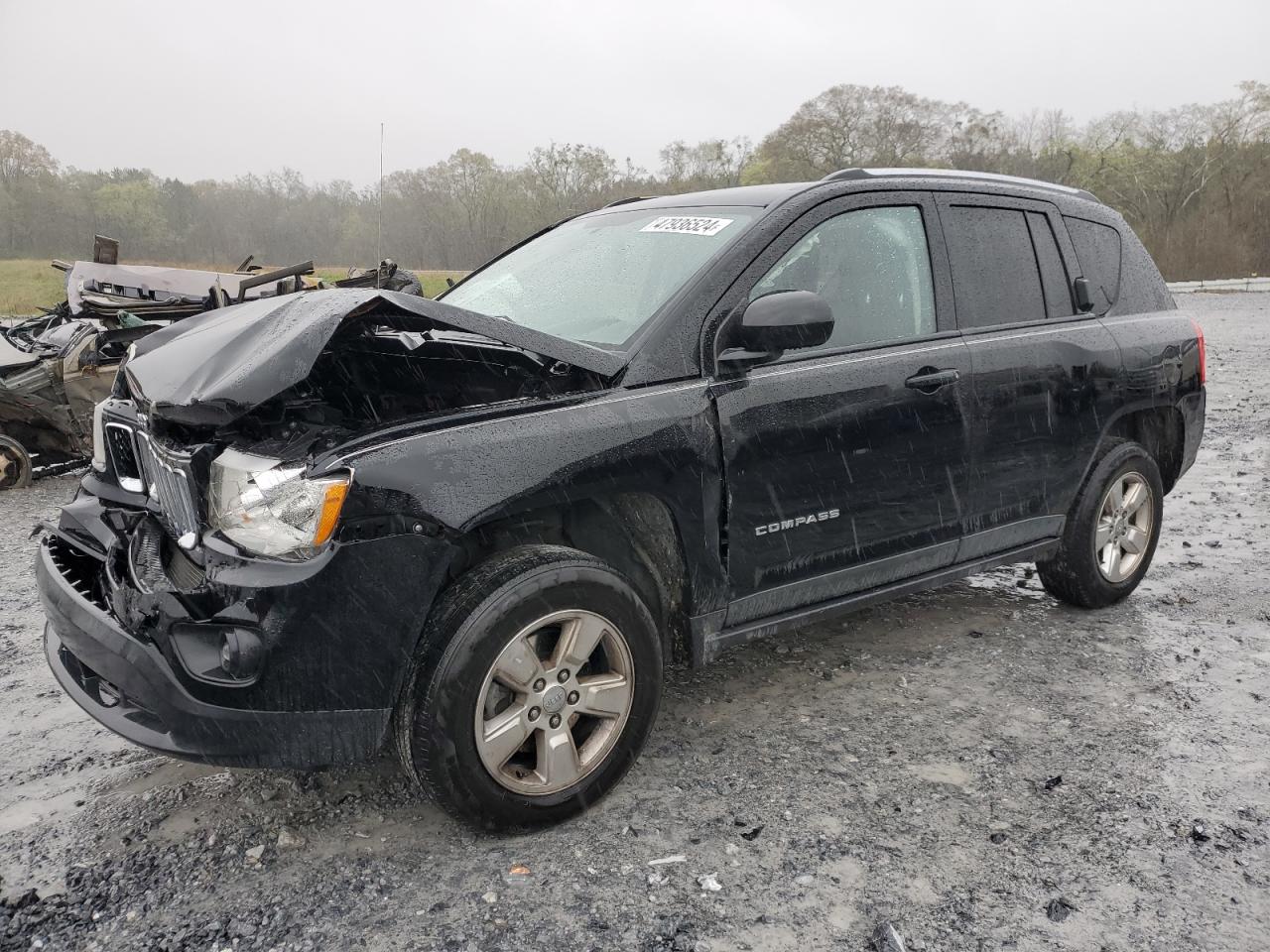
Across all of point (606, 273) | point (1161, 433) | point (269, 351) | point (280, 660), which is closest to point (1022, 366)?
point (1161, 433)

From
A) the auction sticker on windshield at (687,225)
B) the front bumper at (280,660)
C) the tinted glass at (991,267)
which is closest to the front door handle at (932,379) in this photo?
the tinted glass at (991,267)

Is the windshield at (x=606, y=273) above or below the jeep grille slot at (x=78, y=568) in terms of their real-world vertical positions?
above

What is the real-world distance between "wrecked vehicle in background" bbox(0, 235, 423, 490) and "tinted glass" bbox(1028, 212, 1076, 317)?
446 cm

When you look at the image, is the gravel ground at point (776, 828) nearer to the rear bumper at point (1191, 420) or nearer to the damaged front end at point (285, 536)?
the damaged front end at point (285, 536)

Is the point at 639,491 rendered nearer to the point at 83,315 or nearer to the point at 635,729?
the point at 635,729

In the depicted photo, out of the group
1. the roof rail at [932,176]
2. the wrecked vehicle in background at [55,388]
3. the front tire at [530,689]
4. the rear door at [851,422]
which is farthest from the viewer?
the wrecked vehicle in background at [55,388]

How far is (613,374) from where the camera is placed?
2855 mm

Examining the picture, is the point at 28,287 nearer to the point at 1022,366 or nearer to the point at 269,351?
the point at 269,351

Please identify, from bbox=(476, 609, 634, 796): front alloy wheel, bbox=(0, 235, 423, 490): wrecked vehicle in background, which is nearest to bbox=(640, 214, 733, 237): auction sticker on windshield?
bbox=(476, 609, 634, 796): front alloy wheel

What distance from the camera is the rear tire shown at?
14.0 feet

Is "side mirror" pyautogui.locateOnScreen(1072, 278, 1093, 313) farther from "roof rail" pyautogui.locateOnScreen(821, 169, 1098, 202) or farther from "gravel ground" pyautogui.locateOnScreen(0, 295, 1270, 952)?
"gravel ground" pyautogui.locateOnScreen(0, 295, 1270, 952)

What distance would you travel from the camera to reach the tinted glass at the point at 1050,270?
4086 mm

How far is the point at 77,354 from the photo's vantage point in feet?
25.5

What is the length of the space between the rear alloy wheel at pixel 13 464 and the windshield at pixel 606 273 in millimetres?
5818
